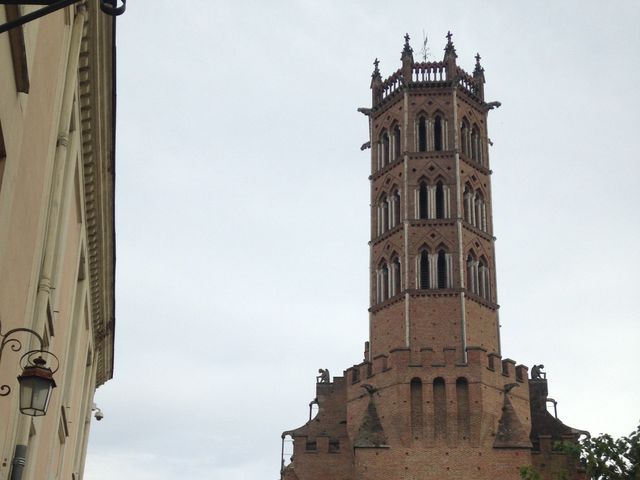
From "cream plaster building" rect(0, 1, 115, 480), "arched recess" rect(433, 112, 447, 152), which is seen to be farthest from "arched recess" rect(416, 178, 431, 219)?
"cream plaster building" rect(0, 1, 115, 480)

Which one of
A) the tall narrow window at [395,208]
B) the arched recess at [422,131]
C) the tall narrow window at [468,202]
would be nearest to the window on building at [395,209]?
the tall narrow window at [395,208]

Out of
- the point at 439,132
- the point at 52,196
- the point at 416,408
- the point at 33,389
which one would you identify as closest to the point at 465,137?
the point at 439,132

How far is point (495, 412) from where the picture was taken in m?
35.1

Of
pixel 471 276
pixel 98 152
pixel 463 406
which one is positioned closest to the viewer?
pixel 98 152

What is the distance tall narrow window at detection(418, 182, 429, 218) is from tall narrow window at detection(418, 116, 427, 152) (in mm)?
1842

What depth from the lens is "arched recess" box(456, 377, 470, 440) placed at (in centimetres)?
3434

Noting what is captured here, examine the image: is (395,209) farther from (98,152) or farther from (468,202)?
(98,152)

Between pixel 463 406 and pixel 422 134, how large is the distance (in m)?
12.8

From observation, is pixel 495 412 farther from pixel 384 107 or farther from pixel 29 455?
pixel 29 455

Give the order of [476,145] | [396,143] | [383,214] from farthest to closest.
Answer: [476,145]
[396,143]
[383,214]

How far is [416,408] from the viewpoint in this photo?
35.1m

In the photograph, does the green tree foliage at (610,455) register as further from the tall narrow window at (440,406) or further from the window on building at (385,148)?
the window on building at (385,148)

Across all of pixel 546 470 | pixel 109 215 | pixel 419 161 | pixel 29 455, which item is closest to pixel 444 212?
pixel 419 161

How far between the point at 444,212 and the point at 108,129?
27112 mm
